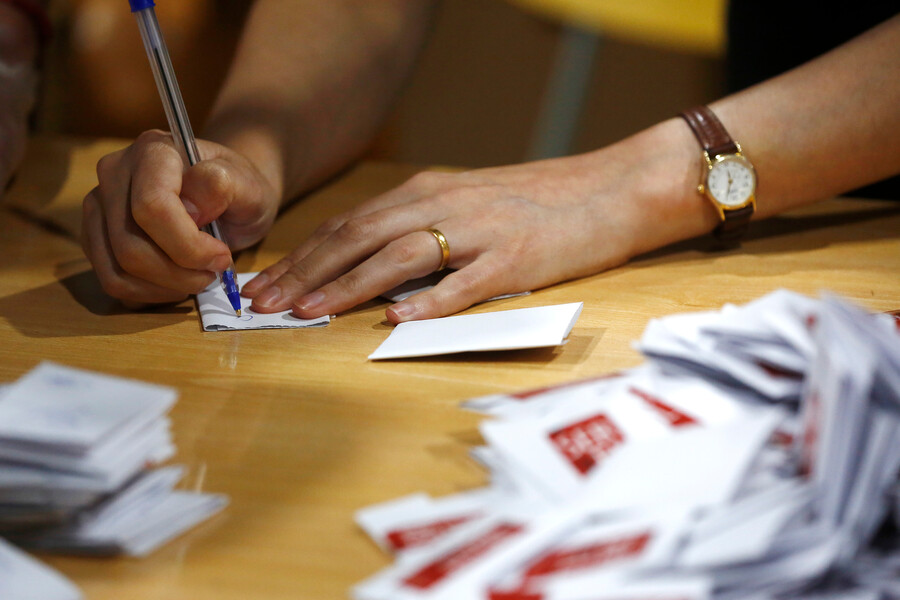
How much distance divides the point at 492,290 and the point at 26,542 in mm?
519

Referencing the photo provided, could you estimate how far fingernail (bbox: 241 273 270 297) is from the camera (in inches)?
36.1

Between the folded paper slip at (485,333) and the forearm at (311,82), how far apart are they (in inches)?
16.5

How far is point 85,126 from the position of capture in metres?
2.35

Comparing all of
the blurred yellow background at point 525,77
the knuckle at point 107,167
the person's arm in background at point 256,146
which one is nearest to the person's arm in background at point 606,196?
the person's arm in background at point 256,146

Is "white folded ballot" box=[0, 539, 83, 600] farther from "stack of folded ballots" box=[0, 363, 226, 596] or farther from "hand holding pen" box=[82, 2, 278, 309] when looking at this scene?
"hand holding pen" box=[82, 2, 278, 309]

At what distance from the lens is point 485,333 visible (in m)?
0.77

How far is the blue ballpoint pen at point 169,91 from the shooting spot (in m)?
0.86

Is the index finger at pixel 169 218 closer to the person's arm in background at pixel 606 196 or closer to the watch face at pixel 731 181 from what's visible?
the person's arm in background at pixel 606 196

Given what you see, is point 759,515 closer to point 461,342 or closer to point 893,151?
point 461,342

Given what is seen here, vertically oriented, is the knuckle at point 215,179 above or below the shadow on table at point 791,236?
above

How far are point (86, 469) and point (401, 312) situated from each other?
0.40 m

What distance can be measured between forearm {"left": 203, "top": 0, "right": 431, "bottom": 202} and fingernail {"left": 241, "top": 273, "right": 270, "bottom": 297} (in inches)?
8.7

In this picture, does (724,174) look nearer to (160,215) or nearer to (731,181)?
(731,181)

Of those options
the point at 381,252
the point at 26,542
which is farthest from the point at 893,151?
the point at 26,542
